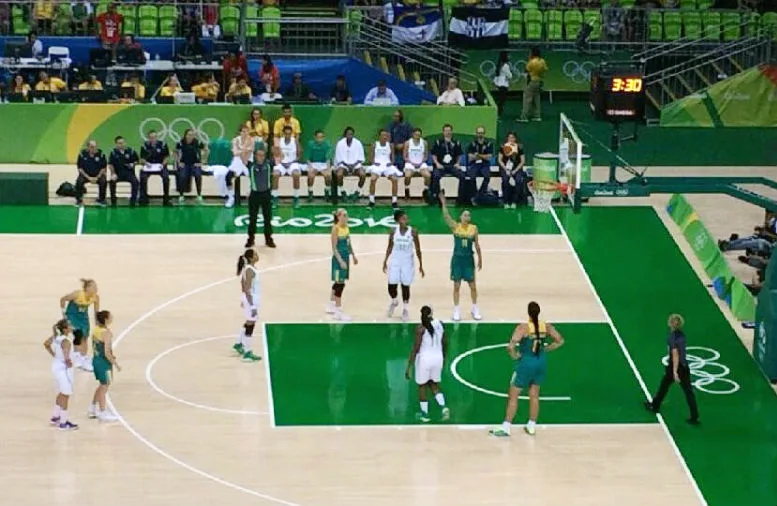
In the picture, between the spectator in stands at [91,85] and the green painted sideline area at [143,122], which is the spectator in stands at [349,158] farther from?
the spectator in stands at [91,85]

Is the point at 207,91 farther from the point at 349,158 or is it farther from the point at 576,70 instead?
the point at 576,70

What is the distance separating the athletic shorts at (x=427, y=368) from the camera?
2270cm

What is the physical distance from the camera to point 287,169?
34.1m

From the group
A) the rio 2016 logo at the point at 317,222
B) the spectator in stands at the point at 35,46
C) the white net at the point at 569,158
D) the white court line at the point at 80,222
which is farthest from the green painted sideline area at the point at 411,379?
the spectator in stands at the point at 35,46

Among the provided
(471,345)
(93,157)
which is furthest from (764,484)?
(93,157)

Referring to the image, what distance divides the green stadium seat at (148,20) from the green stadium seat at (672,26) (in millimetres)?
12012

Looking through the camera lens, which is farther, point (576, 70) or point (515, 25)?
point (576, 70)

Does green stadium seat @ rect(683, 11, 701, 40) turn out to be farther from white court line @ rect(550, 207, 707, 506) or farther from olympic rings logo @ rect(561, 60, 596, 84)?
white court line @ rect(550, 207, 707, 506)

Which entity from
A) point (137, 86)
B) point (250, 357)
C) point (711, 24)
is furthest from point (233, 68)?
point (250, 357)

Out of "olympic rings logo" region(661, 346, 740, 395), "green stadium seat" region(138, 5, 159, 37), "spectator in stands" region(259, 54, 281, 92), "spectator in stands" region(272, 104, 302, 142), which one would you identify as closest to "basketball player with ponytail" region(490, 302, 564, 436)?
"olympic rings logo" region(661, 346, 740, 395)

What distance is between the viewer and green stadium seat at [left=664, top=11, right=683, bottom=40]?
42406 millimetres

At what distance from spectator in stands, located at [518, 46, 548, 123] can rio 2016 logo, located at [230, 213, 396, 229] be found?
7.73 meters

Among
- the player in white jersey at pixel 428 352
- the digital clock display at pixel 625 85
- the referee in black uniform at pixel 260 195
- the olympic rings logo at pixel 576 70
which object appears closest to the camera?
the player in white jersey at pixel 428 352

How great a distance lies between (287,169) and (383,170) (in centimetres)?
183
